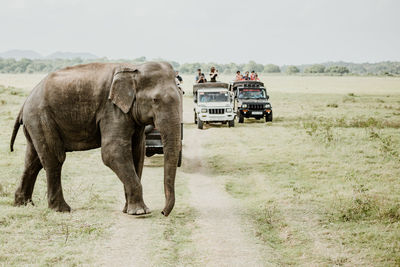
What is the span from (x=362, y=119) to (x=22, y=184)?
2319cm

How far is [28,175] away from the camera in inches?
394

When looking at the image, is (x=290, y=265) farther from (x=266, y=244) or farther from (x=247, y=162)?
(x=247, y=162)

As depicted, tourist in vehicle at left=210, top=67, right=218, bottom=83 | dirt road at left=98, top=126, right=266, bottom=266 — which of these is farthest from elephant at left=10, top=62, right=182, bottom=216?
tourist in vehicle at left=210, top=67, right=218, bottom=83

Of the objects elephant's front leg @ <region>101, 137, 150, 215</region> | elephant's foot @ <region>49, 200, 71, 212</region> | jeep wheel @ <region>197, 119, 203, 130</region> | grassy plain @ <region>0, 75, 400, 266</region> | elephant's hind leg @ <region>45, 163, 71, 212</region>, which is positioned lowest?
jeep wheel @ <region>197, 119, 203, 130</region>

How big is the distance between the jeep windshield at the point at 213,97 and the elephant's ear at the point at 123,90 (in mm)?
16890

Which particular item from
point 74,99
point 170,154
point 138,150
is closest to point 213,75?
point 138,150

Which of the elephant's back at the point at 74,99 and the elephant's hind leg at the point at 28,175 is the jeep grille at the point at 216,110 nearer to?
the elephant's hind leg at the point at 28,175

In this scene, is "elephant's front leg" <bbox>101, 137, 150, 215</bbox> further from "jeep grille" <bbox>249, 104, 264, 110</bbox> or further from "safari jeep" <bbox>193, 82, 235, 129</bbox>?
"jeep grille" <bbox>249, 104, 264, 110</bbox>

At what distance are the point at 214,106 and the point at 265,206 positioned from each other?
49.0ft

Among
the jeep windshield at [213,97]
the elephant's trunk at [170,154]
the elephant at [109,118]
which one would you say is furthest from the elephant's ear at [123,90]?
the jeep windshield at [213,97]

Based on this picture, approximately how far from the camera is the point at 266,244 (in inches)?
327

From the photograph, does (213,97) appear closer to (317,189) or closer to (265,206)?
(317,189)

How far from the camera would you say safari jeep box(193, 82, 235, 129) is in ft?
82.4

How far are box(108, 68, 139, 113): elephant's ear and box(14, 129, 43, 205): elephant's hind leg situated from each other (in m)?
2.08
